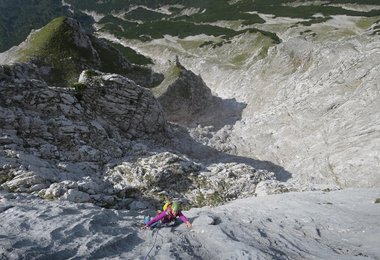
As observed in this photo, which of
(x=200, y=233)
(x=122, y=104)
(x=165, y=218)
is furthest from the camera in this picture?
(x=122, y=104)

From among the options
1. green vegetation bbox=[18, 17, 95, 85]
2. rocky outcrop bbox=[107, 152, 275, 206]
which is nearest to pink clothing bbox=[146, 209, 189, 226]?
rocky outcrop bbox=[107, 152, 275, 206]

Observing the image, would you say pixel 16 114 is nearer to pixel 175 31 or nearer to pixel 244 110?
pixel 244 110

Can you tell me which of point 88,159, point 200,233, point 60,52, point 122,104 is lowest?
point 88,159

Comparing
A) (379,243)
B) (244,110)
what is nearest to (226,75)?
(244,110)

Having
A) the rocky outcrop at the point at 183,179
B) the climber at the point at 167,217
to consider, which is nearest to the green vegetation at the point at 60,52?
the rocky outcrop at the point at 183,179

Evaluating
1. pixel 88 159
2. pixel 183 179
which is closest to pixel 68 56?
pixel 88 159

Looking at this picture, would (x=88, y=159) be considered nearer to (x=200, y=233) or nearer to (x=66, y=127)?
(x=66, y=127)

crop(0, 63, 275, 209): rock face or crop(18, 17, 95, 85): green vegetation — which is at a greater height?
crop(18, 17, 95, 85): green vegetation

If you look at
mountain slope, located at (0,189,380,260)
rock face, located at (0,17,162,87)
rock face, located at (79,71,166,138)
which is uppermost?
rock face, located at (0,17,162,87)

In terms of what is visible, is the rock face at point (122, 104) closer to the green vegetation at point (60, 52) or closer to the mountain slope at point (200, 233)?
the green vegetation at point (60, 52)

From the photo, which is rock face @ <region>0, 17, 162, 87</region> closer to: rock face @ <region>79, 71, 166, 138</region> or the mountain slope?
rock face @ <region>79, 71, 166, 138</region>

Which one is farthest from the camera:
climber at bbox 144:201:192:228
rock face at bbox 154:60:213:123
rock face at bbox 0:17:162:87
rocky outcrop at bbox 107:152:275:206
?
rock face at bbox 154:60:213:123

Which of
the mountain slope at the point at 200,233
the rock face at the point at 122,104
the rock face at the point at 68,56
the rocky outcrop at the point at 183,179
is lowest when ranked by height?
the rocky outcrop at the point at 183,179

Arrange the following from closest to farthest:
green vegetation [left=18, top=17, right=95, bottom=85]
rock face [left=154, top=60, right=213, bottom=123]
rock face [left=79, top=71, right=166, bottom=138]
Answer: rock face [left=79, top=71, right=166, bottom=138] → green vegetation [left=18, top=17, right=95, bottom=85] → rock face [left=154, top=60, right=213, bottom=123]
